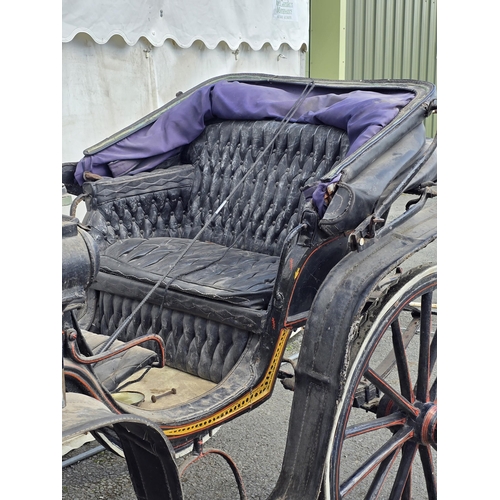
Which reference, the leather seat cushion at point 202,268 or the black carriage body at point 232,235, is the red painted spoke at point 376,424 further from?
the leather seat cushion at point 202,268

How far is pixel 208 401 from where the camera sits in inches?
82.7

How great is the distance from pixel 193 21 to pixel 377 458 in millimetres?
3867

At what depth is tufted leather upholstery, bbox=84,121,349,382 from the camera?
7.87 feet

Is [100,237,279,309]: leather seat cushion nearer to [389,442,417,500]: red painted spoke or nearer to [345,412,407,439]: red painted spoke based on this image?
[345,412,407,439]: red painted spoke

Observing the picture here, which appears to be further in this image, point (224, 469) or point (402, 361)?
point (224, 469)

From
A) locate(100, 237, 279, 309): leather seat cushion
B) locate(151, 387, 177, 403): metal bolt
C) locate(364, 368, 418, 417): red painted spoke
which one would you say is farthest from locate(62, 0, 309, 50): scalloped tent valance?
locate(364, 368, 418, 417): red painted spoke

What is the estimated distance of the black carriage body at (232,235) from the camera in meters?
2.12

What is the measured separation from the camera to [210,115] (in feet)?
10.4

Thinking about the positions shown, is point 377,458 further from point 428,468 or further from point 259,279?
point 259,279

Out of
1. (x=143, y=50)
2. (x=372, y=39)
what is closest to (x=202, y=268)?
(x=143, y=50)

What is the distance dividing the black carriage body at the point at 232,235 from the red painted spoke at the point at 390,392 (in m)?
0.26

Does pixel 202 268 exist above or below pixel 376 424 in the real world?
above

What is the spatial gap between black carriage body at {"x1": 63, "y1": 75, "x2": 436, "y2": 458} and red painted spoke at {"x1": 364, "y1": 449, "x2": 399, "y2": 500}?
1.37 ft
